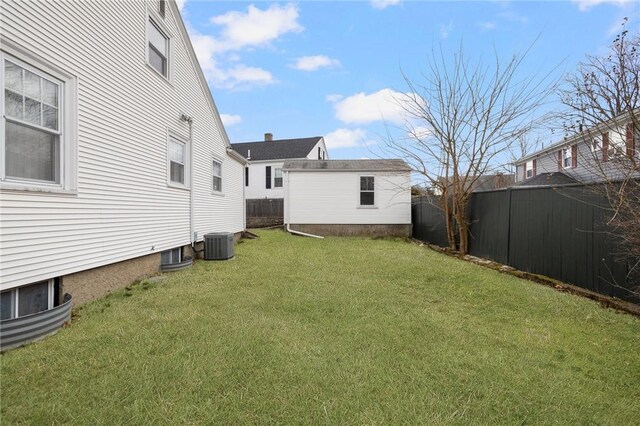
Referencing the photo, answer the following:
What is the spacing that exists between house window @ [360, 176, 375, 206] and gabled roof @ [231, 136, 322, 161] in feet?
32.8

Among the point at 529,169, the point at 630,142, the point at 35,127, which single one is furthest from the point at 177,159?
the point at 529,169

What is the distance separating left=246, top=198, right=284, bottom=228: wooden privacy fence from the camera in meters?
19.3

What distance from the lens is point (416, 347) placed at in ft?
10.1

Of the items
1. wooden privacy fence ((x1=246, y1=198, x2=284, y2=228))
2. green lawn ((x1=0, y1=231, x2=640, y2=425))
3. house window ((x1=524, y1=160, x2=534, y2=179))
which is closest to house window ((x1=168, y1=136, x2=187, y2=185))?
green lawn ((x1=0, y1=231, x2=640, y2=425))

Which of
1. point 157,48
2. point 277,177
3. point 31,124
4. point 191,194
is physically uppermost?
point 157,48

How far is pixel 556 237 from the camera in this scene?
583 centimetres

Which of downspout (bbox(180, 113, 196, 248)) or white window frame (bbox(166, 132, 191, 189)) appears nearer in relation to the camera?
white window frame (bbox(166, 132, 191, 189))

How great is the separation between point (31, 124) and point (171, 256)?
161 inches

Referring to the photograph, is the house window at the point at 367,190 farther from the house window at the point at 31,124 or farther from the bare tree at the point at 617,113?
the house window at the point at 31,124

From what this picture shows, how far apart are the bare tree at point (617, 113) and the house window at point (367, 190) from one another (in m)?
10.6

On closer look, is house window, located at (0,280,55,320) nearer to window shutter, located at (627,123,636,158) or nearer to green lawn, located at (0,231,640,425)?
green lawn, located at (0,231,640,425)

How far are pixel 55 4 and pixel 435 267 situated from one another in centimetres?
767

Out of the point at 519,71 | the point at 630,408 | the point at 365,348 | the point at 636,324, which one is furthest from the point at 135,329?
the point at 519,71

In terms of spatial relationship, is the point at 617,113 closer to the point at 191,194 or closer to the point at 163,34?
the point at 191,194
